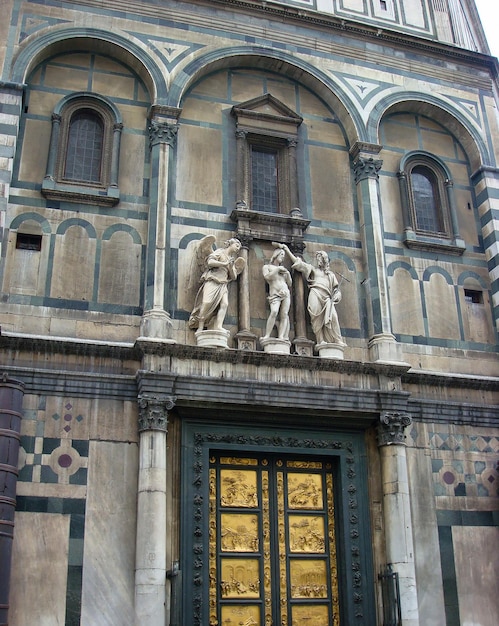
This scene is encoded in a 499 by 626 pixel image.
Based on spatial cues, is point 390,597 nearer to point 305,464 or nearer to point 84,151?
point 305,464

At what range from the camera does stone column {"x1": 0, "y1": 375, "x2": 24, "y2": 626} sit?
1053cm

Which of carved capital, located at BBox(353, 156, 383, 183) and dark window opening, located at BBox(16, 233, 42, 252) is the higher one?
carved capital, located at BBox(353, 156, 383, 183)

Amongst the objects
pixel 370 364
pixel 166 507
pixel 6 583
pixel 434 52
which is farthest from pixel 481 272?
pixel 6 583

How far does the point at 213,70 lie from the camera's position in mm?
15383

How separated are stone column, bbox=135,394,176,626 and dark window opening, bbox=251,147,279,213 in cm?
445

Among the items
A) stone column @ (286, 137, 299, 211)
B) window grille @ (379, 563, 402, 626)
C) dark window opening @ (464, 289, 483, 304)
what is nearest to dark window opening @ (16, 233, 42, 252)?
stone column @ (286, 137, 299, 211)

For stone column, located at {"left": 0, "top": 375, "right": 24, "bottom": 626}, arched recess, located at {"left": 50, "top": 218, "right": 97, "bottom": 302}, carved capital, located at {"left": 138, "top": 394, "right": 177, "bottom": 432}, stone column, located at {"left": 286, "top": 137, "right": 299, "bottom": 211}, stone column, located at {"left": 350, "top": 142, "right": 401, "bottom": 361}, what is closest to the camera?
stone column, located at {"left": 0, "top": 375, "right": 24, "bottom": 626}

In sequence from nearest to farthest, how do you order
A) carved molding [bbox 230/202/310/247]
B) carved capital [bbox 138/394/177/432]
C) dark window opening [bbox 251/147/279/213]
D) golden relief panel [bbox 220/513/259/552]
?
carved capital [bbox 138/394/177/432] < golden relief panel [bbox 220/513/259/552] < carved molding [bbox 230/202/310/247] < dark window opening [bbox 251/147/279/213]

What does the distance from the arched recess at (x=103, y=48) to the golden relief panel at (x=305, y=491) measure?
692 cm

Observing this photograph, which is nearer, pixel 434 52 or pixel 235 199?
pixel 235 199

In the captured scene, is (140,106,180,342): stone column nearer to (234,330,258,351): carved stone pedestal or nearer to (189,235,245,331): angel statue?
(189,235,245,331): angel statue

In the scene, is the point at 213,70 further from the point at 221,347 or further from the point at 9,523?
the point at 9,523

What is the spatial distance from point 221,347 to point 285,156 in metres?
4.40

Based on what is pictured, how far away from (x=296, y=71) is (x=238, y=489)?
26.8 feet
